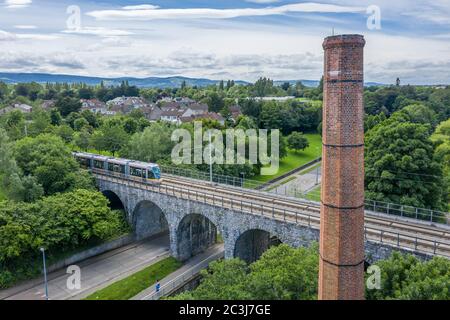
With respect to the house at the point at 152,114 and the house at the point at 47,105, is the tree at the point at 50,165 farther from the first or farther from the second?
the house at the point at 47,105

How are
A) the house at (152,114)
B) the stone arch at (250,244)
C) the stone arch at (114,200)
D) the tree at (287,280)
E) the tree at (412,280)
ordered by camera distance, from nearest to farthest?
the tree at (412,280) → the tree at (287,280) → the stone arch at (250,244) → the stone arch at (114,200) → the house at (152,114)

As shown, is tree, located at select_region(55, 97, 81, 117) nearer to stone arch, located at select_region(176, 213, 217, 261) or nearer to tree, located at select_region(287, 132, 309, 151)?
tree, located at select_region(287, 132, 309, 151)

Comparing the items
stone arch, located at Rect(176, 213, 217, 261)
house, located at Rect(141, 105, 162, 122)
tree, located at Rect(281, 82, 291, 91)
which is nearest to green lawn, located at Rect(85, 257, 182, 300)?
stone arch, located at Rect(176, 213, 217, 261)

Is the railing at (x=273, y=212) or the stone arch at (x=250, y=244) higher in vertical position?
the railing at (x=273, y=212)

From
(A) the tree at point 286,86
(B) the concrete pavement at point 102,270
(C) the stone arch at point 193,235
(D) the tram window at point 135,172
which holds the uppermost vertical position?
(A) the tree at point 286,86

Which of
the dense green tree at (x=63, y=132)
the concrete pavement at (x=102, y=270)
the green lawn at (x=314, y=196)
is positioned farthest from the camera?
the dense green tree at (x=63, y=132)

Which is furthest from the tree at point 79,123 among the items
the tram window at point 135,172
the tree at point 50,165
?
the tram window at point 135,172
